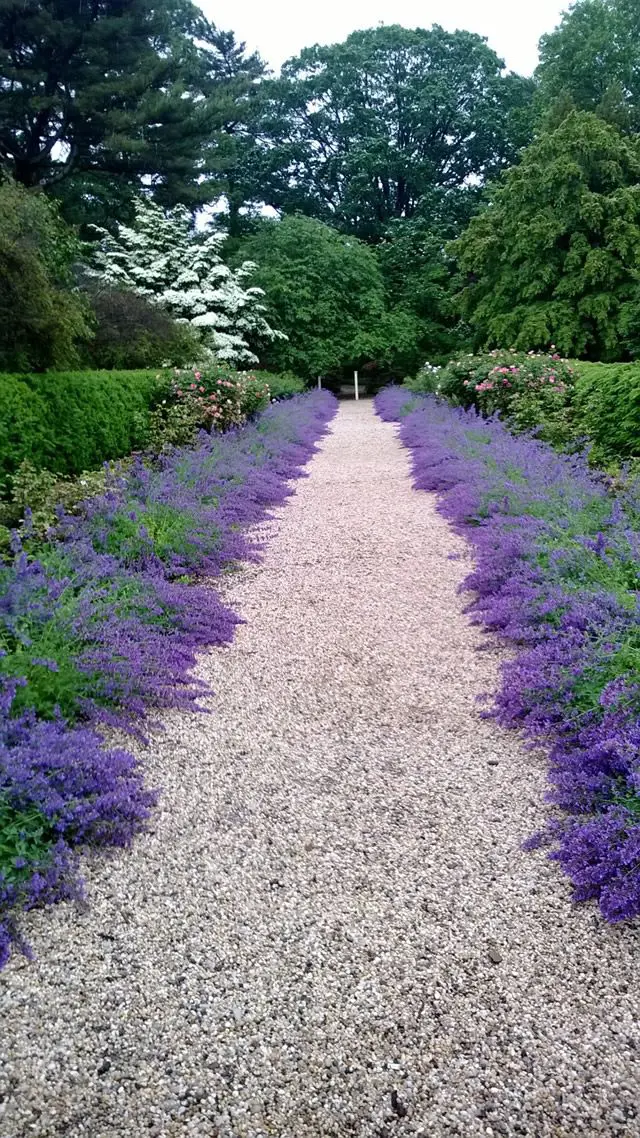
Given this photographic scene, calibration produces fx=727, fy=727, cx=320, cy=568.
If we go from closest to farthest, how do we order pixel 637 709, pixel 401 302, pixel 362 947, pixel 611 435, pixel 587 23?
pixel 362 947 < pixel 637 709 < pixel 611 435 < pixel 587 23 < pixel 401 302

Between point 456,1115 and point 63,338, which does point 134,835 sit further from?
point 63,338

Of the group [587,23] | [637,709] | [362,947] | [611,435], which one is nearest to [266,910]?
[362,947]

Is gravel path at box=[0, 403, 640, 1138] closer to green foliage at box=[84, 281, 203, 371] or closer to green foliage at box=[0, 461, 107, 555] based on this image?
green foliage at box=[0, 461, 107, 555]

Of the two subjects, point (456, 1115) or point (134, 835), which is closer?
point (456, 1115)

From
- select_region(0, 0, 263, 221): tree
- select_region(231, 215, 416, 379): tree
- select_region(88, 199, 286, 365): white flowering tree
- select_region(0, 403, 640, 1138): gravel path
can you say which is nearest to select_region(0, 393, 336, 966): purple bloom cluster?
select_region(0, 403, 640, 1138): gravel path

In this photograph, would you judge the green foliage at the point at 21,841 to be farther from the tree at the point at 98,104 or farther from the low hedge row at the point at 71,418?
the tree at the point at 98,104

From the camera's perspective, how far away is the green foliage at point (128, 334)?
11.1 meters

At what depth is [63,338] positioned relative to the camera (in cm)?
719

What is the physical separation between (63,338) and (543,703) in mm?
6107

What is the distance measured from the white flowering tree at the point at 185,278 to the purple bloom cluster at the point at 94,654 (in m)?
11.4

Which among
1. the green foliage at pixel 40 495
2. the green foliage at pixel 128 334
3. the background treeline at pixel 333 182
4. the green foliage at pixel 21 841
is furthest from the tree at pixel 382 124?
the green foliage at pixel 21 841

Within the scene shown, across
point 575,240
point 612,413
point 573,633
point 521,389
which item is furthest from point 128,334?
point 575,240

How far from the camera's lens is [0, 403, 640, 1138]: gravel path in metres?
1.56

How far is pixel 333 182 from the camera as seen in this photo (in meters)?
32.6
